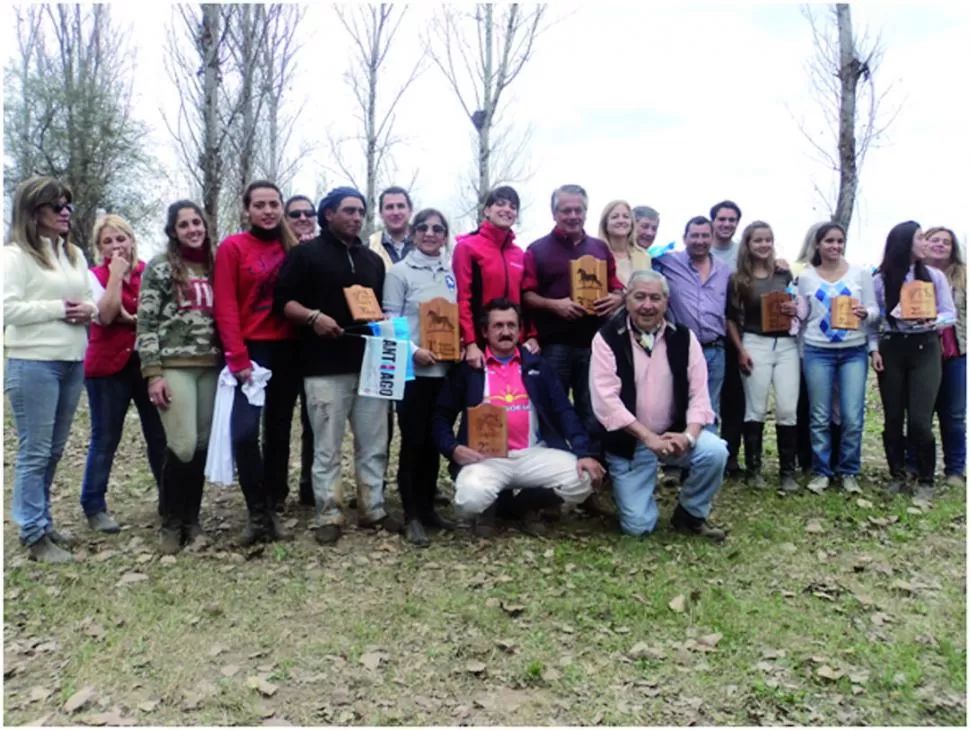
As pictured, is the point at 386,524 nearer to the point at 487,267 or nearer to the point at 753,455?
the point at 487,267

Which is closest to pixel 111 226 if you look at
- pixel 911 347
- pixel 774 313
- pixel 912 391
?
pixel 774 313

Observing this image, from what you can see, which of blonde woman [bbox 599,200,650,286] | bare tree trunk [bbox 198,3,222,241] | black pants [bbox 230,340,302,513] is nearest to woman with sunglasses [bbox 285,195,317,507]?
black pants [bbox 230,340,302,513]

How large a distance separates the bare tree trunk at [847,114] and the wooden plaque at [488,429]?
25.0 feet

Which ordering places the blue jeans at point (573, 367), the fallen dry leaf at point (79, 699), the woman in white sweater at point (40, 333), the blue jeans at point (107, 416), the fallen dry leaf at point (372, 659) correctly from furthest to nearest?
the blue jeans at point (573, 367) < the blue jeans at point (107, 416) < the woman in white sweater at point (40, 333) < the fallen dry leaf at point (372, 659) < the fallen dry leaf at point (79, 699)

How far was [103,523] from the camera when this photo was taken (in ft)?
18.7

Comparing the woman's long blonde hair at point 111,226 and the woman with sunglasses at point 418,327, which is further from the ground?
the woman's long blonde hair at point 111,226

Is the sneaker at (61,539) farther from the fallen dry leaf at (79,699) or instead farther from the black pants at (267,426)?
the fallen dry leaf at (79,699)

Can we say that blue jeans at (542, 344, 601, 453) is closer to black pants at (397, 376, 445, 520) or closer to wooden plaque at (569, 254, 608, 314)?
wooden plaque at (569, 254, 608, 314)

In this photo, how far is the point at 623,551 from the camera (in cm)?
510

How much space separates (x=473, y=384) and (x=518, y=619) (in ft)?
5.29

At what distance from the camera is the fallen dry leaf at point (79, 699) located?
3.42 m

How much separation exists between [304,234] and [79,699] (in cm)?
358

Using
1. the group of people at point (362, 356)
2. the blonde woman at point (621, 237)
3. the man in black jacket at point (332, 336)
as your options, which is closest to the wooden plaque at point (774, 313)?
the group of people at point (362, 356)

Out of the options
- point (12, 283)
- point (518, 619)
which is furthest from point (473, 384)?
point (12, 283)
